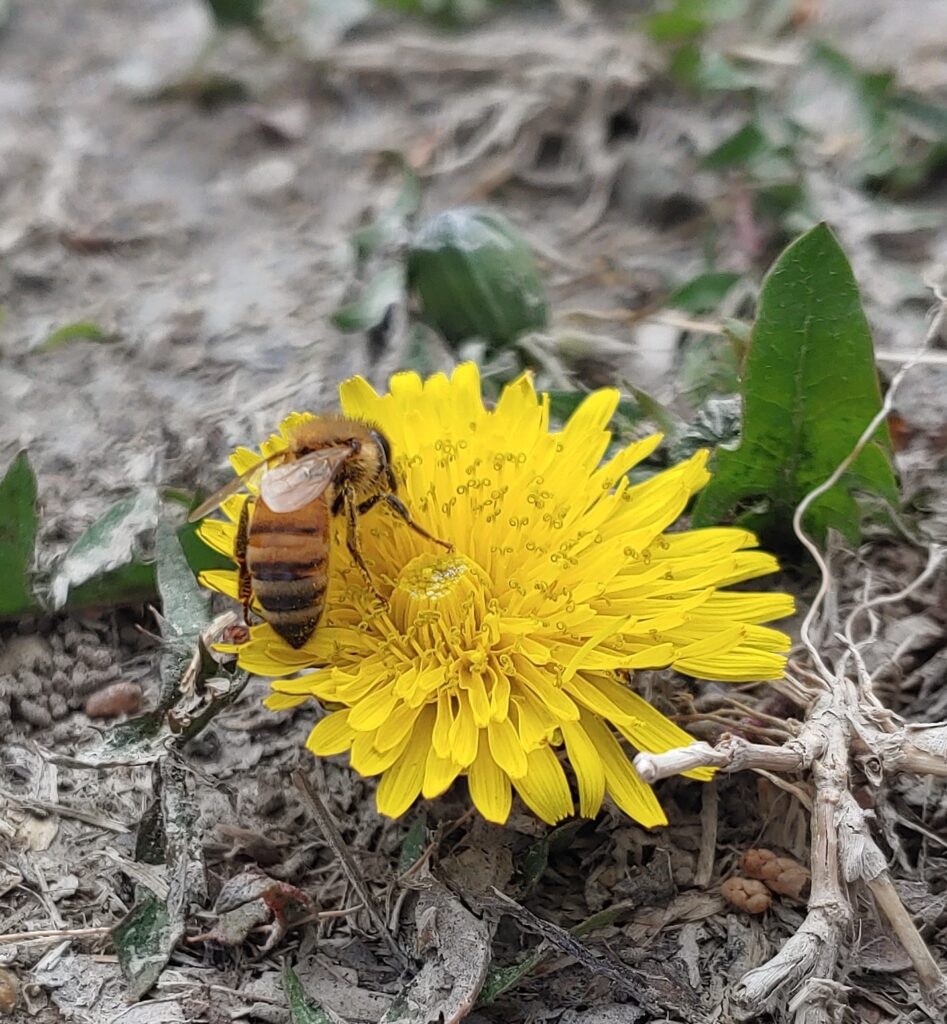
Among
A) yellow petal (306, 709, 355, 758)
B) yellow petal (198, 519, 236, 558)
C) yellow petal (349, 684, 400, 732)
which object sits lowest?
yellow petal (306, 709, 355, 758)

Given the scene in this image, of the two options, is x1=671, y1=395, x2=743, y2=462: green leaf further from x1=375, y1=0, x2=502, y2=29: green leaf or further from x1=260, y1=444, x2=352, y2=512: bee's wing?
x1=375, y1=0, x2=502, y2=29: green leaf

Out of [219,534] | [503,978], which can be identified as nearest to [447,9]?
[219,534]

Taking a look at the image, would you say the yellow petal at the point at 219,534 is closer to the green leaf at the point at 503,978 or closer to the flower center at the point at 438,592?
the flower center at the point at 438,592

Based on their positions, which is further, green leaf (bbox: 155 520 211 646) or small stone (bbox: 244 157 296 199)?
small stone (bbox: 244 157 296 199)

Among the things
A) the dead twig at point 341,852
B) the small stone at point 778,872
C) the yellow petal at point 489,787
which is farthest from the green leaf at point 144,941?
the small stone at point 778,872

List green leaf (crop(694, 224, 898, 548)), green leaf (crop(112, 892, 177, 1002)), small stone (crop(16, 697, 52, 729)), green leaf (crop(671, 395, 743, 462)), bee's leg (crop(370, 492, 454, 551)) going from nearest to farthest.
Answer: green leaf (crop(112, 892, 177, 1002)), bee's leg (crop(370, 492, 454, 551)), green leaf (crop(694, 224, 898, 548)), small stone (crop(16, 697, 52, 729)), green leaf (crop(671, 395, 743, 462))

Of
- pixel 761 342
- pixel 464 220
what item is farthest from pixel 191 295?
pixel 761 342

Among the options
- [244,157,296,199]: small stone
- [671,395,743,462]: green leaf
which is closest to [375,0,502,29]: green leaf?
[244,157,296,199]: small stone
